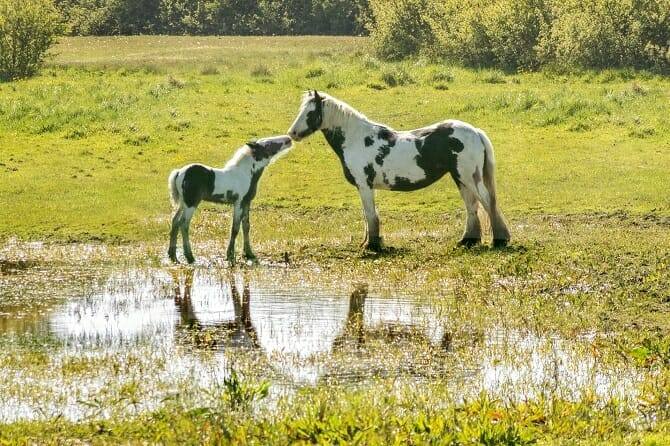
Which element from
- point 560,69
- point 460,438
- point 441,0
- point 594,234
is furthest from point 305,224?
point 441,0

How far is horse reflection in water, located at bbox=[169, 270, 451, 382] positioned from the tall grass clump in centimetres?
2642

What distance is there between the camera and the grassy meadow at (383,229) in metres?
8.26

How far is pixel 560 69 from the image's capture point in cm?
3753

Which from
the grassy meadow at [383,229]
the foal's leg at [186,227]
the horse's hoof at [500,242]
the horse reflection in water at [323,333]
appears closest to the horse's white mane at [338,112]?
the grassy meadow at [383,229]

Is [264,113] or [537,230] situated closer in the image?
[537,230]

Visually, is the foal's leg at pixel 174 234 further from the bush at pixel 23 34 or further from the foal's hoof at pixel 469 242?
the bush at pixel 23 34

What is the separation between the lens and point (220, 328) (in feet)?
38.2

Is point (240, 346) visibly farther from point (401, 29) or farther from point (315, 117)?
point (401, 29)

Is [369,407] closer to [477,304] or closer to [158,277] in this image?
[477,304]

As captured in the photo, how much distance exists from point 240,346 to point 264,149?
5739 millimetres

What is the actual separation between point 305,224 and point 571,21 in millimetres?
22926

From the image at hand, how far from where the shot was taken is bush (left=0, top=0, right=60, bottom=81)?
119 feet

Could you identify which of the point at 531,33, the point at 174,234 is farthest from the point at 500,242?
the point at 531,33

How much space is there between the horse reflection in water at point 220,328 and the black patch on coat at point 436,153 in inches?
163
